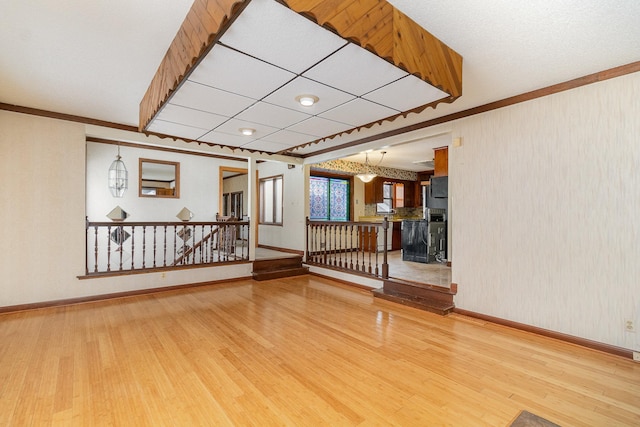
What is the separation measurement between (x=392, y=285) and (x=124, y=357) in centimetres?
365

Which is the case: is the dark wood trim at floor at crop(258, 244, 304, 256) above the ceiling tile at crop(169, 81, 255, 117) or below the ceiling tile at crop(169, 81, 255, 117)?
below

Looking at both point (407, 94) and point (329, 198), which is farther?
point (329, 198)

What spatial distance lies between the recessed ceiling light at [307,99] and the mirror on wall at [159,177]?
510cm

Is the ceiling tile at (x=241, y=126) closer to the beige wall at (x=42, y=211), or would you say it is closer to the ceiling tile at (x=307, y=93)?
the ceiling tile at (x=307, y=93)

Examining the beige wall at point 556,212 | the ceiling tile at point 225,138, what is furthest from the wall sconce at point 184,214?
the beige wall at point 556,212

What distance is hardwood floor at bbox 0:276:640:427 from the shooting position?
6.39 ft

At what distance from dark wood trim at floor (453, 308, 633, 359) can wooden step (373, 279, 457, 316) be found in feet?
0.85

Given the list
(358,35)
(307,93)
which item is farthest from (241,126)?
(358,35)

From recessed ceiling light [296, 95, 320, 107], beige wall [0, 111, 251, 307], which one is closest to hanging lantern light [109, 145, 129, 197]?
beige wall [0, 111, 251, 307]

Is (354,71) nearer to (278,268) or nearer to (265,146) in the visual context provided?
(265,146)

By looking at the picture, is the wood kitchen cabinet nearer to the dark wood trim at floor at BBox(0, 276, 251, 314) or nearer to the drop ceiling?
the drop ceiling

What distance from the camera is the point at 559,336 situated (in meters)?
3.15

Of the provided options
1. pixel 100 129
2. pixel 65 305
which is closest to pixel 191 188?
pixel 100 129

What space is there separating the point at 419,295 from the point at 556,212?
2.05 m
